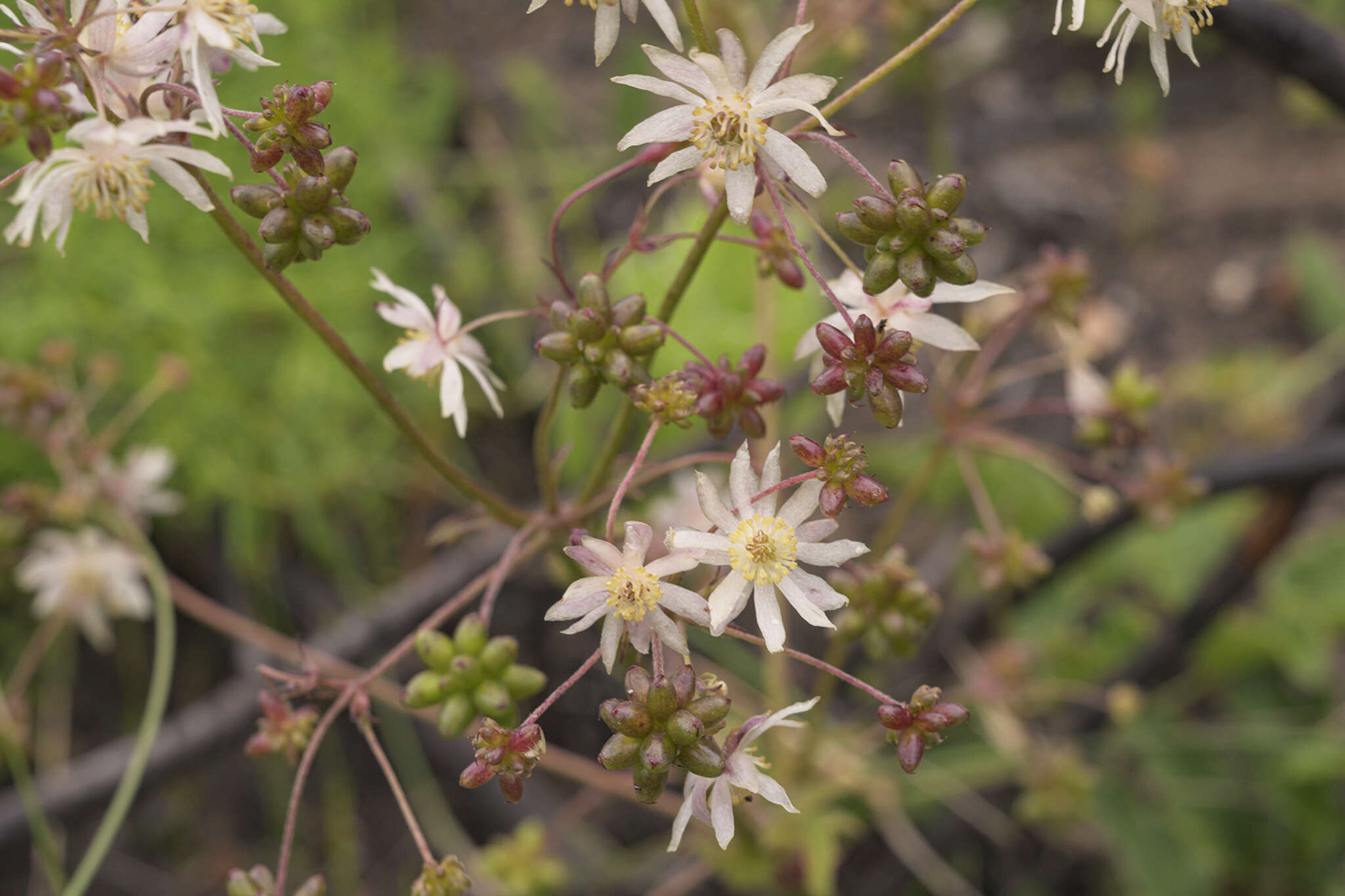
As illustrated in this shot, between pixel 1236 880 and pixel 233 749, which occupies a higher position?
pixel 1236 880

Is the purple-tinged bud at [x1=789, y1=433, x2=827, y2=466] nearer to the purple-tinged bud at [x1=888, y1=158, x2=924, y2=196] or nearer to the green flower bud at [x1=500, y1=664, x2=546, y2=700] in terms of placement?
the purple-tinged bud at [x1=888, y1=158, x2=924, y2=196]

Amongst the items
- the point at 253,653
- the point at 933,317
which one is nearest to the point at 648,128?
the point at 933,317

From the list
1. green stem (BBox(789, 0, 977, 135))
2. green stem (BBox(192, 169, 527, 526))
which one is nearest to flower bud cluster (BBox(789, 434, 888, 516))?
green stem (BBox(789, 0, 977, 135))

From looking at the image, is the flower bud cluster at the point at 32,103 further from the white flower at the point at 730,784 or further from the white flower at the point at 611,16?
the white flower at the point at 730,784

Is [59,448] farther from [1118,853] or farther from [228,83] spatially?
[1118,853]

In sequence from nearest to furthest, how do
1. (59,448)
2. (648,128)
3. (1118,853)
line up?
(648,128) → (59,448) → (1118,853)

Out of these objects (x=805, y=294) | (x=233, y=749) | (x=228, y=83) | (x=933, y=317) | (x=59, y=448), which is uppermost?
(x=933, y=317)
